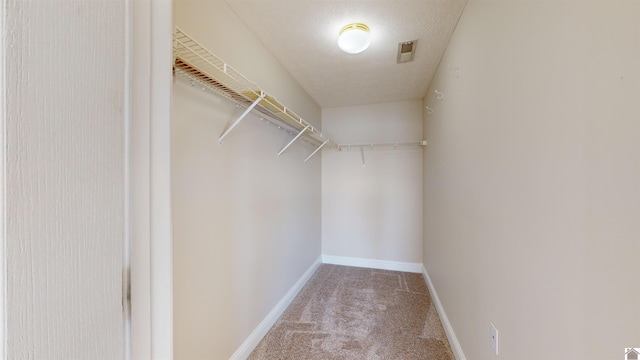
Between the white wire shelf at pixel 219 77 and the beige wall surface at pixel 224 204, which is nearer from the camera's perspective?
the white wire shelf at pixel 219 77

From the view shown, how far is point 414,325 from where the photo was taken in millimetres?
2125

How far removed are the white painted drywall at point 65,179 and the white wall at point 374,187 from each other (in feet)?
10.8

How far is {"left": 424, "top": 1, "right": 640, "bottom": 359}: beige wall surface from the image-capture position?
0.59 m

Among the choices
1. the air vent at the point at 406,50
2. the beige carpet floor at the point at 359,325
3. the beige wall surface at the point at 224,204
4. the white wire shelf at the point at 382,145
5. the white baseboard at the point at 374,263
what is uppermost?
the air vent at the point at 406,50

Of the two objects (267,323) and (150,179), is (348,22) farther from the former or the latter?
(267,323)

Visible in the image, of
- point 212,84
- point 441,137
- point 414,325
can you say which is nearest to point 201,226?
point 212,84

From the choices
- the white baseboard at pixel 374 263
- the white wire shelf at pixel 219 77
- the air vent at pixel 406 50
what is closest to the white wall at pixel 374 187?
the white baseboard at pixel 374 263

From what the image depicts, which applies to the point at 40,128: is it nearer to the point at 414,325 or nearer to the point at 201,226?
the point at 201,226

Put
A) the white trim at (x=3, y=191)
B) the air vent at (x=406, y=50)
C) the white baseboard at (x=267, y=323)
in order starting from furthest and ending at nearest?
the air vent at (x=406, y=50), the white baseboard at (x=267, y=323), the white trim at (x=3, y=191)

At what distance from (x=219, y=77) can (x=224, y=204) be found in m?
0.74

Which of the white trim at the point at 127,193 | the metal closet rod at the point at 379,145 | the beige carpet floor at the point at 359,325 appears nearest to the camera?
the white trim at the point at 127,193

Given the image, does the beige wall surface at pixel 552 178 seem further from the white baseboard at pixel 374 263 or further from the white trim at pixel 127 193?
the white baseboard at pixel 374 263

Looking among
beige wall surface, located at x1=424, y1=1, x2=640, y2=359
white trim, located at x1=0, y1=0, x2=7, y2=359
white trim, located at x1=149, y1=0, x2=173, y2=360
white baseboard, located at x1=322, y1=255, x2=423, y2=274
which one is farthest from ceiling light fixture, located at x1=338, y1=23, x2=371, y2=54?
white baseboard, located at x1=322, y1=255, x2=423, y2=274

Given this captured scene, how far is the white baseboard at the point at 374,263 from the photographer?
3.34 m
